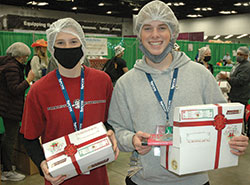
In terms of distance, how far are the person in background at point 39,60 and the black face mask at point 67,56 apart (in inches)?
131

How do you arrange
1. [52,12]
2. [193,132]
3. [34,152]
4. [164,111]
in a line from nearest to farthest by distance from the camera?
[193,132]
[164,111]
[34,152]
[52,12]

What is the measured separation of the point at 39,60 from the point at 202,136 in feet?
14.3

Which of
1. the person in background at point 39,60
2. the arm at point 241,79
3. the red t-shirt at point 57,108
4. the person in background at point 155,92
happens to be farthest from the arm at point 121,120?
the arm at point 241,79

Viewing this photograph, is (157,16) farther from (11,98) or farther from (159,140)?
(11,98)

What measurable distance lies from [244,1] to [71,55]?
576 inches

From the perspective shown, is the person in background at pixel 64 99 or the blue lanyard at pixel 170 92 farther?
the person in background at pixel 64 99

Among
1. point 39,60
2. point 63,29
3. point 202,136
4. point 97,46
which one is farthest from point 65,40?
point 97,46

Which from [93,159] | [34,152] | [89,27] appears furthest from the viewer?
[89,27]

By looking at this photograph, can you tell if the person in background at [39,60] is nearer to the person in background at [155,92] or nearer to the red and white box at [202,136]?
the person in background at [155,92]

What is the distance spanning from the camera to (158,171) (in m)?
1.48

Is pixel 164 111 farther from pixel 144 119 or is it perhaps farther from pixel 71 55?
pixel 71 55

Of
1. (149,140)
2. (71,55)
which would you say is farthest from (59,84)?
(149,140)

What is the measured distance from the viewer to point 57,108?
5.09ft

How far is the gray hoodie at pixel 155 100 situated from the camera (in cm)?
147
